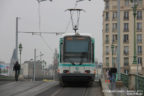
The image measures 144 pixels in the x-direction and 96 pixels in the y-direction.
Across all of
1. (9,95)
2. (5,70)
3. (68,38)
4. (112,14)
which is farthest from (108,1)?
(9,95)

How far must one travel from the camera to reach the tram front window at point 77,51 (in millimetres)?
21734

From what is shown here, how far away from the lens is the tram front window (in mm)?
21734

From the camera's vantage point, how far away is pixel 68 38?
22141 millimetres

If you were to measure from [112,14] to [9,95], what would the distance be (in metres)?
Result: 78.7

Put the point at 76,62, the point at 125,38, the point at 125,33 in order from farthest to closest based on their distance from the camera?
the point at 125,38
the point at 125,33
the point at 76,62

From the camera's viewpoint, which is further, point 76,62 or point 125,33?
point 125,33

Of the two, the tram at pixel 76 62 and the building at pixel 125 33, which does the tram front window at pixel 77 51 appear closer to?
the tram at pixel 76 62

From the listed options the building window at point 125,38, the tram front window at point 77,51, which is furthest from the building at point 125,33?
the tram front window at point 77,51

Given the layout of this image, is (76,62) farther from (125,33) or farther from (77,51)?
(125,33)

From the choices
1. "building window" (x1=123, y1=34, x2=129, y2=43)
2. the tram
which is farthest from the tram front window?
"building window" (x1=123, y1=34, x2=129, y2=43)

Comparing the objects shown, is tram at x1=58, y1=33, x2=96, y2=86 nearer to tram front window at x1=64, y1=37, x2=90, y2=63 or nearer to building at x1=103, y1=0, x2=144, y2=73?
tram front window at x1=64, y1=37, x2=90, y2=63

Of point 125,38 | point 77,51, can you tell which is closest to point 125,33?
point 125,38

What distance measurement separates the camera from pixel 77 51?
21.8 m

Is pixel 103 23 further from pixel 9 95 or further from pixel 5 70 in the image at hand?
pixel 9 95
